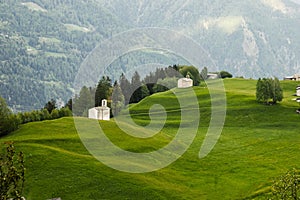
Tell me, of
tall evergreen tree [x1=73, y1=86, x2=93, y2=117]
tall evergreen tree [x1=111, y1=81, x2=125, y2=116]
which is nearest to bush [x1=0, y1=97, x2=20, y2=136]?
tall evergreen tree [x1=111, y1=81, x2=125, y2=116]

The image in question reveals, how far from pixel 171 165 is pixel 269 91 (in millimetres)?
55575

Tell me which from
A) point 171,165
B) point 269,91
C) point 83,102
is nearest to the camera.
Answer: point 171,165

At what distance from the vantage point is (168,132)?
9638 centimetres

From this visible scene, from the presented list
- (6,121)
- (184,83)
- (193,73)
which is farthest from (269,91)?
(193,73)

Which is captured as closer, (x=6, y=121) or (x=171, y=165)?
(x=171, y=165)

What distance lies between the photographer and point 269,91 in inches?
4577

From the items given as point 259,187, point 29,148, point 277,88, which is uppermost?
point 277,88

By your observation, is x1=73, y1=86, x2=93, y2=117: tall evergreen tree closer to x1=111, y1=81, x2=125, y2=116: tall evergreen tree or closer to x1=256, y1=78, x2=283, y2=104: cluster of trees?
x1=111, y1=81, x2=125, y2=116: tall evergreen tree

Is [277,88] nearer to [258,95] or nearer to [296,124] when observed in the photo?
[258,95]

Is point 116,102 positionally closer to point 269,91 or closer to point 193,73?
point 193,73

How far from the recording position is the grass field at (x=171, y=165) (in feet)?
178

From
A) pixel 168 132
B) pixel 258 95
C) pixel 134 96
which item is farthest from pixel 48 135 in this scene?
pixel 134 96

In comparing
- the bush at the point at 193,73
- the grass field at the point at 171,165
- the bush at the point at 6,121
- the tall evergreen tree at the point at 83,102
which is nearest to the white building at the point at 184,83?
the bush at the point at 193,73

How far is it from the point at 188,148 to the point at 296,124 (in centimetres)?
2835
